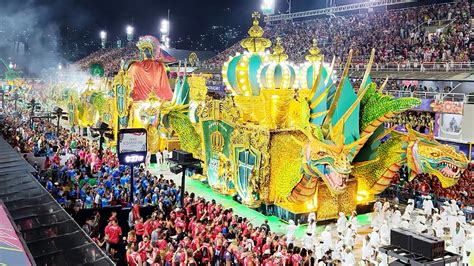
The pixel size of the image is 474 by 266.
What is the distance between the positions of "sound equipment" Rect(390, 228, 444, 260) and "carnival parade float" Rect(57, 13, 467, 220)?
27.4 ft

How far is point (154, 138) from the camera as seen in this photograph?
81.6 ft

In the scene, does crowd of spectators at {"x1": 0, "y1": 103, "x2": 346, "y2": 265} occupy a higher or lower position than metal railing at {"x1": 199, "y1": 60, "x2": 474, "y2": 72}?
lower

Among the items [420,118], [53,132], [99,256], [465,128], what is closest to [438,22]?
[420,118]

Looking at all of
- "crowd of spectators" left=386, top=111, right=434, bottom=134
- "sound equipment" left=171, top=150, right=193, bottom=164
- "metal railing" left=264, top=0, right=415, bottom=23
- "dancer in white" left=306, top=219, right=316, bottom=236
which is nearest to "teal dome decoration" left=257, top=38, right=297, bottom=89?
"sound equipment" left=171, top=150, right=193, bottom=164

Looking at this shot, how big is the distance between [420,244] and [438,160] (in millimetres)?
10252

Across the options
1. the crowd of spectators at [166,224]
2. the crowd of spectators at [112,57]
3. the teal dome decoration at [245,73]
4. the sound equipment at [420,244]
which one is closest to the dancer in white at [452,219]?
the crowd of spectators at [166,224]

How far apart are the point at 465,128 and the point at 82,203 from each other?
51.5ft

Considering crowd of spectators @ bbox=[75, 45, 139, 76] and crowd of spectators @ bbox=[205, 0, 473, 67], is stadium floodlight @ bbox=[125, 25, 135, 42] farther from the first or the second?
crowd of spectators @ bbox=[205, 0, 473, 67]

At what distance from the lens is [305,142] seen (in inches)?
586

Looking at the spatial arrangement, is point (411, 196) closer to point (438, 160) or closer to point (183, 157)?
point (438, 160)

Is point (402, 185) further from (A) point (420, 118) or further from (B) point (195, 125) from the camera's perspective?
(B) point (195, 125)

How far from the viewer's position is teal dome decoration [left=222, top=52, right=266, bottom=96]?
1666 cm

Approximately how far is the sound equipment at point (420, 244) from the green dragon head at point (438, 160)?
393 inches

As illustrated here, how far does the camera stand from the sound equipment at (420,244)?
505 centimetres
